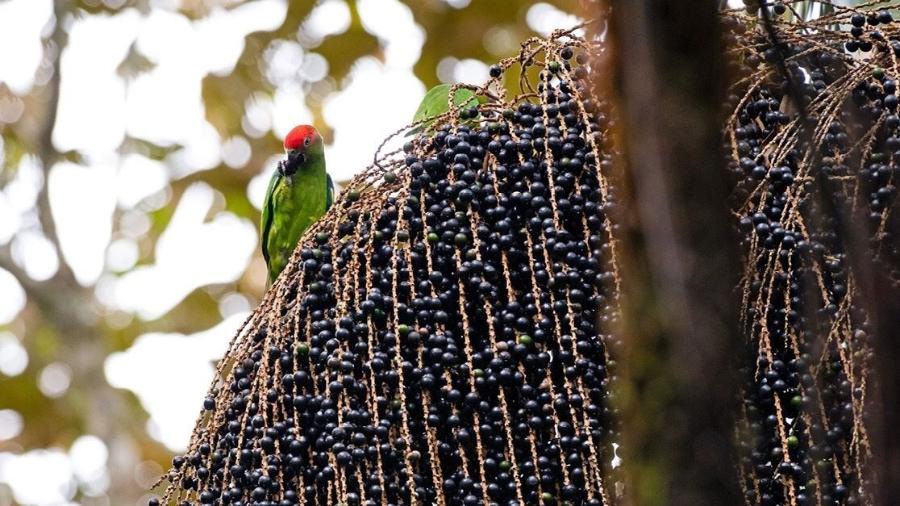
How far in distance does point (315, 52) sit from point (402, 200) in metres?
3.42

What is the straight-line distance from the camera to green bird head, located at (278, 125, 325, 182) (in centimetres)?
411

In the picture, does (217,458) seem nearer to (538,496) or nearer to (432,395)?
(432,395)

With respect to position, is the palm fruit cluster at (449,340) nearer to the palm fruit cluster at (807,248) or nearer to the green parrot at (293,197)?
the palm fruit cluster at (807,248)

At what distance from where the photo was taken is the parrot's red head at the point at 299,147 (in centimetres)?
411

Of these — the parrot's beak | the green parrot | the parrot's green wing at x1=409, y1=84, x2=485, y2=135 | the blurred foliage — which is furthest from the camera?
the blurred foliage

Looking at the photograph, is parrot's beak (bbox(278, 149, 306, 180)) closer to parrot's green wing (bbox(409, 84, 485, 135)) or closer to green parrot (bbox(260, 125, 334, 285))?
green parrot (bbox(260, 125, 334, 285))

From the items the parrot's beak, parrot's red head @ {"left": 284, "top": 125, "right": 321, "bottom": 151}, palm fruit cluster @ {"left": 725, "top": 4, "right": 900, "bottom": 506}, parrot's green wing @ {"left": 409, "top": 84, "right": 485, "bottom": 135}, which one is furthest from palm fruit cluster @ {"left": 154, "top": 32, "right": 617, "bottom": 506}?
parrot's red head @ {"left": 284, "top": 125, "right": 321, "bottom": 151}

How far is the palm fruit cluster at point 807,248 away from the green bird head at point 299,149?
8.49 feet

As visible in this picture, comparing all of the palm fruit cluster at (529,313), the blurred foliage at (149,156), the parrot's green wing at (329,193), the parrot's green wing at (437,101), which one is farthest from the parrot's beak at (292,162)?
the palm fruit cluster at (529,313)

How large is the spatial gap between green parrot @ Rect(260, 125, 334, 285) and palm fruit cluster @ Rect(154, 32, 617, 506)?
1.88m

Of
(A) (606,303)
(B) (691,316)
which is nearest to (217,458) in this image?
(A) (606,303)

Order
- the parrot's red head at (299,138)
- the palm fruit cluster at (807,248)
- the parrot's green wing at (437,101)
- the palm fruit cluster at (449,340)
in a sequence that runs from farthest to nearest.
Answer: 1. the parrot's red head at (299,138)
2. the parrot's green wing at (437,101)
3. the palm fruit cluster at (449,340)
4. the palm fruit cluster at (807,248)

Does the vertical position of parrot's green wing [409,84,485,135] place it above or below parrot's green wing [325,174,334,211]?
below

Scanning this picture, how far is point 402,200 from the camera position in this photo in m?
1.70
